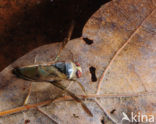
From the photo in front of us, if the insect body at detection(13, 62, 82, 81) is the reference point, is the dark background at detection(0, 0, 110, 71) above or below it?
above

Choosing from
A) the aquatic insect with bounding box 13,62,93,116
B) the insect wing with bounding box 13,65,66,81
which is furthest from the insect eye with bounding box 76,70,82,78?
the insect wing with bounding box 13,65,66,81

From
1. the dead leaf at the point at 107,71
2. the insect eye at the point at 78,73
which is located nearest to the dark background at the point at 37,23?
the dead leaf at the point at 107,71

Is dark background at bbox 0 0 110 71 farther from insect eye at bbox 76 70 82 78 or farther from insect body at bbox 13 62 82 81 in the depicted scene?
insect eye at bbox 76 70 82 78

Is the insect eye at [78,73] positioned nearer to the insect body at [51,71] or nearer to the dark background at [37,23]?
the insect body at [51,71]

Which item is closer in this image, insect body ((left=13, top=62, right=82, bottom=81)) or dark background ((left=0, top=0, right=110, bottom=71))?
insect body ((left=13, top=62, right=82, bottom=81))

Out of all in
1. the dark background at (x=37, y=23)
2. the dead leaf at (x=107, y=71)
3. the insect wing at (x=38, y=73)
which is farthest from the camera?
the dark background at (x=37, y=23)

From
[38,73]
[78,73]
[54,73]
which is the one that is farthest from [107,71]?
[38,73]

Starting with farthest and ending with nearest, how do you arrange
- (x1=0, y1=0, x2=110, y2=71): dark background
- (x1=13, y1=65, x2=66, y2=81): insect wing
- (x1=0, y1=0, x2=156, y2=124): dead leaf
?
(x1=0, y1=0, x2=110, y2=71): dark background, (x1=13, y1=65, x2=66, y2=81): insect wing, (x1=0, y1=0, x2=156, y2=124): dead leaf
